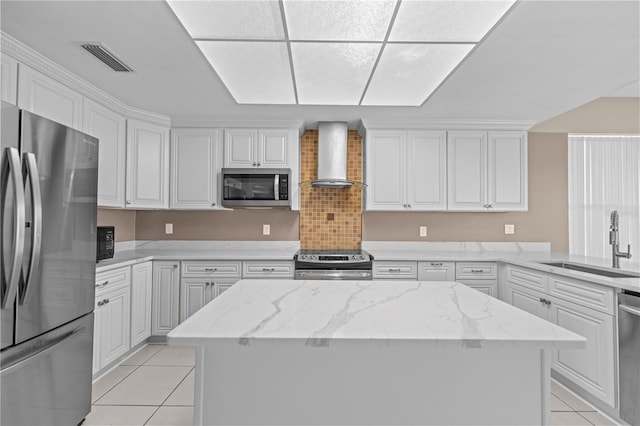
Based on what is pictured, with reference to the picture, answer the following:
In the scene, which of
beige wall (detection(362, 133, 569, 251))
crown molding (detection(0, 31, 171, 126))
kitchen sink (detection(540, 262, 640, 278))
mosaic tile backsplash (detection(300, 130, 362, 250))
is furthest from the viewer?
mosaic tile backsplash (detection(300, 130, 362, 250))

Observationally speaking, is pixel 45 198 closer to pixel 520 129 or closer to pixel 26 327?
pixel 26 327

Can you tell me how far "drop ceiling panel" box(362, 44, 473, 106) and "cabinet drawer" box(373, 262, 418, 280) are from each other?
5.04 ft

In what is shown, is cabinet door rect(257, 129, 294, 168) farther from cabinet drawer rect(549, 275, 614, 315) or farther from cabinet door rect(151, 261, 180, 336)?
cabinet drawer rect(549, 275, 614, 315)

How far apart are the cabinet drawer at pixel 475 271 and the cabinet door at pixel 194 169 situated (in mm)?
2609

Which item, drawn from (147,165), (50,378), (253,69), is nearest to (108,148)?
(147,165)

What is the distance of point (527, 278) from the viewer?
9.78 ft

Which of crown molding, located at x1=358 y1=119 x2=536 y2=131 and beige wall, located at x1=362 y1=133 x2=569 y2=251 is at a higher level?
crown molding, located at x1=358 y1=119 x2=536 y2=131

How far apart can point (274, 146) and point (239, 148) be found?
0.38m

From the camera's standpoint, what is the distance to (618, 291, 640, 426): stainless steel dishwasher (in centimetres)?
202

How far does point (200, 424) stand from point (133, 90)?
9.10 feet

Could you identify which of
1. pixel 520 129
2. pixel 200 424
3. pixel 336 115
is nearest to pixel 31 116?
pixel 200 424

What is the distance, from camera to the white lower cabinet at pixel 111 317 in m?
2.58

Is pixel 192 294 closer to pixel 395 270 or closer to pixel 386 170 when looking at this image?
pixel 395 270

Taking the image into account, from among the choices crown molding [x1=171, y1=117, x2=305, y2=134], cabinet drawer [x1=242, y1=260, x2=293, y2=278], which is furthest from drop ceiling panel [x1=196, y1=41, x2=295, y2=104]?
cabinet drawer [x1=242, y1=260, x2=293, y2=278]
